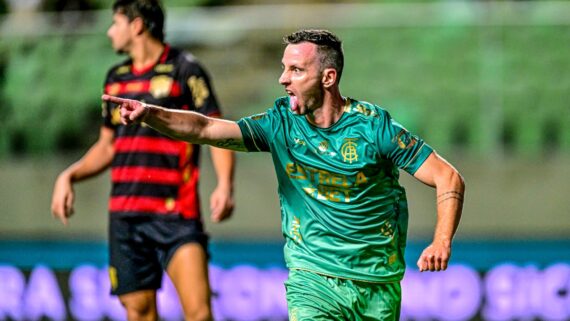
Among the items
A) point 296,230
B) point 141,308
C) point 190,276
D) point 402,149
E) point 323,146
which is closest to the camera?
point 402,149

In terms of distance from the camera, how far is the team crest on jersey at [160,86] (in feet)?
A: 21.3

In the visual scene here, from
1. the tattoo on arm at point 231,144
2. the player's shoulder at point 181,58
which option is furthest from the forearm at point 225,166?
the tattoo on arm at point 231,144

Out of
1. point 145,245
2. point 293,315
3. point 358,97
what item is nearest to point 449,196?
point 293,315

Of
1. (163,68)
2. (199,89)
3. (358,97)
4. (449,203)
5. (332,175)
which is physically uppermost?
(358,97)

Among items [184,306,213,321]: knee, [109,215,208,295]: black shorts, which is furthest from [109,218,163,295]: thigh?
[184,306,213,321]: knee

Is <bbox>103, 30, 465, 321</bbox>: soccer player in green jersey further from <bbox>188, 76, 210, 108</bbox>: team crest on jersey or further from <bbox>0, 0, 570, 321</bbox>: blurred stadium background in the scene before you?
<bbox>0, 0, 570, 321</bbox>: blurred stadium background

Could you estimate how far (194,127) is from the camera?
5141 millimetres

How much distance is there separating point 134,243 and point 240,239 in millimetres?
3280

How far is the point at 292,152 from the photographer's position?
535cm

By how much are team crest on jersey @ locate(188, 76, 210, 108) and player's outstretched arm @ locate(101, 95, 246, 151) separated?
3.99 ft

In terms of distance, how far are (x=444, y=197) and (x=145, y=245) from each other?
6.75 feet

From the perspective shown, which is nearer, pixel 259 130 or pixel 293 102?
pixel 293 102

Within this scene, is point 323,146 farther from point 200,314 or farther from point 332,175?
point 200,314

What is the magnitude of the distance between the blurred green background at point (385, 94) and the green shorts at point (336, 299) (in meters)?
4.27
